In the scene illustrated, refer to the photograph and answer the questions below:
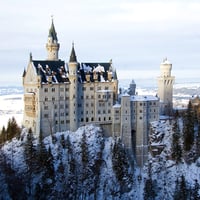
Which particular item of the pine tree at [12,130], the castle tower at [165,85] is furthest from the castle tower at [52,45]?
the castle tower at [165,85]

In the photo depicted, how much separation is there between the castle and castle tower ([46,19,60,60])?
Result: 5386 mm

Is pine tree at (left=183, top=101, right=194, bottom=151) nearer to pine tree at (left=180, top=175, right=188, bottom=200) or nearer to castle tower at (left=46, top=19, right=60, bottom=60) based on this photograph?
pine tree at (left=180, top=175, right=188, bottom=200)

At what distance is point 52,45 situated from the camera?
101 metres

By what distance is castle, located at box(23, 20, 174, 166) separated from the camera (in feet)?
304

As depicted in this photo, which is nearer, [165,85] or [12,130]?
[12,130]

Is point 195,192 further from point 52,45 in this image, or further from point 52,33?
point 52,33

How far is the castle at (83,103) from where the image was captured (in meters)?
92.6

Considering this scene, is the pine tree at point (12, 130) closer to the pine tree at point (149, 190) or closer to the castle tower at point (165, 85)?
the pine tree at point (149, 190)

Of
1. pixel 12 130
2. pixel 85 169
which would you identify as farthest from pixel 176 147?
pixel 12 130

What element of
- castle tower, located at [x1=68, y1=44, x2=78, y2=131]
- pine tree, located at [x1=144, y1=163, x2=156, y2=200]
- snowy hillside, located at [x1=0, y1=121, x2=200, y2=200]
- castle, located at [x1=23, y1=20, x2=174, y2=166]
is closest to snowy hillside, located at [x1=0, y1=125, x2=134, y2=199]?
snowy hillside, located at [x1=0, y1=121, x2=200, y2=200]

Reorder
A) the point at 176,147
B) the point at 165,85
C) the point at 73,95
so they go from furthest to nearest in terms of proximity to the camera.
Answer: the point at 165,85 < the point at 73,95 < the point at 176,147

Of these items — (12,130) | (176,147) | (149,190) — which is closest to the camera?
(149,190)

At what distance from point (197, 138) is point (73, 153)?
89.9 feet

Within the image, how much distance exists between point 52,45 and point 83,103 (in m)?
16.2
